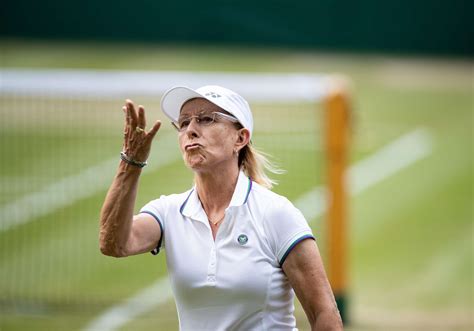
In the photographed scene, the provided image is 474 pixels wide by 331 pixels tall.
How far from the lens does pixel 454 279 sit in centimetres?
1239

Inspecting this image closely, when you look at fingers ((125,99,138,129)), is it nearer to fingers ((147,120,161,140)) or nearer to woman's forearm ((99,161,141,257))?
fingers ((147,120,161,140))

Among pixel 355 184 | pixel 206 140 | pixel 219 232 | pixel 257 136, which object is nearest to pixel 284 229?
pixel 219 232

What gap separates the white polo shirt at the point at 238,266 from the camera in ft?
15.3

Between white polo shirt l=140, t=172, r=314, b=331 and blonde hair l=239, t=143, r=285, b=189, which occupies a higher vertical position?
blonde hair l=239, t=143, r=285, b=189

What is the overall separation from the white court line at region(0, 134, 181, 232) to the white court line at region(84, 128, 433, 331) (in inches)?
47.3

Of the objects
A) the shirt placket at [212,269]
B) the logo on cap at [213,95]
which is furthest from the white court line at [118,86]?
the shirt placket at [212,269]

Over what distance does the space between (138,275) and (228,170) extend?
21.0 feet

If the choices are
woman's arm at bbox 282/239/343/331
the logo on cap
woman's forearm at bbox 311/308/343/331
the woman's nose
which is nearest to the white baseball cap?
the logo on cap

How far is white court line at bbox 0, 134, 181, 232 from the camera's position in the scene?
10.9 meters

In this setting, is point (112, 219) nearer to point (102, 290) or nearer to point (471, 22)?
point (102, 290)

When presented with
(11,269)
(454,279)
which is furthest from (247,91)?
(454,279)

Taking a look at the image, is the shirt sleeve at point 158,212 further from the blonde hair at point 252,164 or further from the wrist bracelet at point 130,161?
the blonde hair at point 252,164

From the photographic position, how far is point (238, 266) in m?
4.66

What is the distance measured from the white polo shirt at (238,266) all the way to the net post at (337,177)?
5044mm
